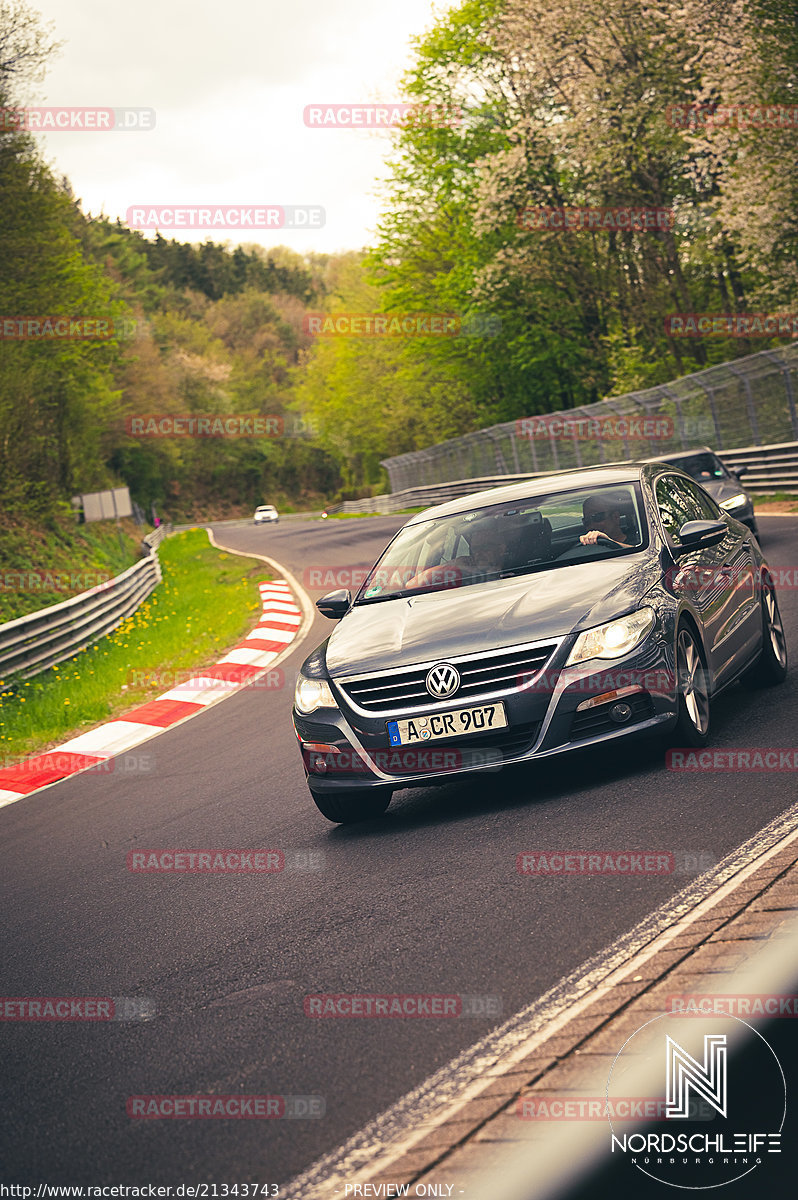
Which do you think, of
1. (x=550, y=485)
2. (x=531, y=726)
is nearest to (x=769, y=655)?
(x=550, y=485)

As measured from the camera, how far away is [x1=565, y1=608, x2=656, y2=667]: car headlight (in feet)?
18.6

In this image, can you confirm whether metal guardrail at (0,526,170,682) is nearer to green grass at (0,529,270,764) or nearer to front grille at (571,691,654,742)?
green grass at (0,529,270,764)

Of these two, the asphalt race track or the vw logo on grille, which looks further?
the vw logo on grille

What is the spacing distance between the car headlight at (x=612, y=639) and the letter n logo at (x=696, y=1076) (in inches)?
107

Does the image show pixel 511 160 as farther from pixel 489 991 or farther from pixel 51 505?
pixel 489 991

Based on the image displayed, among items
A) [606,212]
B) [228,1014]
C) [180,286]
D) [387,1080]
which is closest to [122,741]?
[228,1014]

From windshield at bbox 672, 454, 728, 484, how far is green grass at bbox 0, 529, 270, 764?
6421 mm

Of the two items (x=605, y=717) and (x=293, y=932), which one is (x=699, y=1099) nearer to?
(x=293, y=932)

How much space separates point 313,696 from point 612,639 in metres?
1.56

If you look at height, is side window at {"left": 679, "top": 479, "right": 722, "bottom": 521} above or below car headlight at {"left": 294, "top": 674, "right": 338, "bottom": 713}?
above

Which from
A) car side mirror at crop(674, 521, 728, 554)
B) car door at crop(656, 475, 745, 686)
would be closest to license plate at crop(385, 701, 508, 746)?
car door at crop(656, 475, 745, 686)

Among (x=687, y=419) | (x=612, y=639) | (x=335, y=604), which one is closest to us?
(x=612, y=639)

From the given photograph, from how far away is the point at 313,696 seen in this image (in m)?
6.18

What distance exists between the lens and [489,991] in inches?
149
